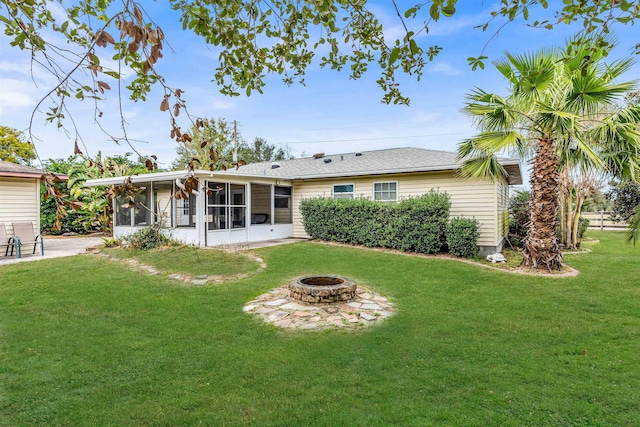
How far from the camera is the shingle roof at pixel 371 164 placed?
1138 cm

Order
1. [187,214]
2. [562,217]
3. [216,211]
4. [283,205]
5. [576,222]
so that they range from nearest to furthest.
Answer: [216,211]
[187,214]
[576,222]
[562,217]
[283,205]

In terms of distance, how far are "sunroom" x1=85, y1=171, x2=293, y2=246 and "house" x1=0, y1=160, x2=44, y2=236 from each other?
203cm

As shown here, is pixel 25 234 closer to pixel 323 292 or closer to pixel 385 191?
pixel 323 292

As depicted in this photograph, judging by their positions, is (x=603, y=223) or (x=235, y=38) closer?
(x=235, y=38)

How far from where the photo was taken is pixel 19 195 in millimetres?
10930

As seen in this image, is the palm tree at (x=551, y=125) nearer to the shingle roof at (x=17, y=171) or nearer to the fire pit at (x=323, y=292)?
the fire pit at (x=323, y=292)

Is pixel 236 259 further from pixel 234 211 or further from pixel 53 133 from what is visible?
pixel 53 133

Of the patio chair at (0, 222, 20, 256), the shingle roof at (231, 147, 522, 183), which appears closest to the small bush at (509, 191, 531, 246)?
the shingle roof at (231, 147, 522, 183)

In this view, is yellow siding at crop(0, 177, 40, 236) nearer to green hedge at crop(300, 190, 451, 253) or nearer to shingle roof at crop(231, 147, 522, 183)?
shingle roof at crop(231, 147, 522, 183)

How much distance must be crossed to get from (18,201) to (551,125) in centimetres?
1465

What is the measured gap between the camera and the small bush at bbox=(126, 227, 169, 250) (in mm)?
11266

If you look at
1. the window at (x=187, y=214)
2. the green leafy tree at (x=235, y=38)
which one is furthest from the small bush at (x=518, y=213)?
the green leafy tree at (x=235, y=38)

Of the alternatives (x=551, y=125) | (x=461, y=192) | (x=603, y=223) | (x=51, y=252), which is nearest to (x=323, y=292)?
(x=551, y=125)

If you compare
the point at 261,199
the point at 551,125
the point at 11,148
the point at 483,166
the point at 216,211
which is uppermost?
the point at 11,148
